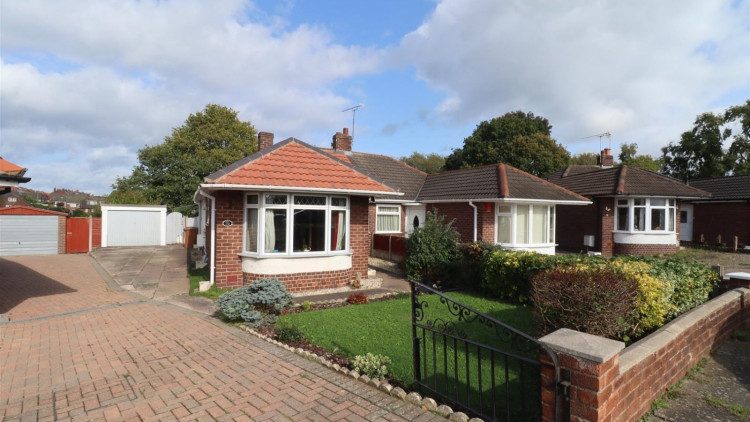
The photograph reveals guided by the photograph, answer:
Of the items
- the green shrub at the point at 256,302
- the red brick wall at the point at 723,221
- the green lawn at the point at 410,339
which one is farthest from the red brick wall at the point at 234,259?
the red brick wall at the point at 723,221

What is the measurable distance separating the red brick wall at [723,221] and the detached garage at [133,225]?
32.2 m

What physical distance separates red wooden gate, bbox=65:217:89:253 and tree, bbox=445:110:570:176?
3093cm

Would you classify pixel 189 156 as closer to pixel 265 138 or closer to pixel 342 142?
pixel 342 142

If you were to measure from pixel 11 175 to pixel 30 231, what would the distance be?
16872 mm

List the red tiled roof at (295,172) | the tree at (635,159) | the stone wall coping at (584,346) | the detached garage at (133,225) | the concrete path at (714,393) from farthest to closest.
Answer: the tree at (635,159) → the detached garage at (133,225) → the red tiled roof at (295,172) → the concrete path at (714,393) → the stone wall coping at (584,346)

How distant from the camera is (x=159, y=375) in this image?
480cm

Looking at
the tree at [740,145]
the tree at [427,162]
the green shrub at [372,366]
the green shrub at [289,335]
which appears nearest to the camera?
the green shrub at [372,366]

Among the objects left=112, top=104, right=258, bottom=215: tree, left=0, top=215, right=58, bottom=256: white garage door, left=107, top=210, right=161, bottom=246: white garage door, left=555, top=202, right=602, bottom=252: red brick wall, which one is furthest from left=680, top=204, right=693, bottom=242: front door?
left=0, top=215, right=58, bottom=256: white garage door

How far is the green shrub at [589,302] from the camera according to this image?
476cm

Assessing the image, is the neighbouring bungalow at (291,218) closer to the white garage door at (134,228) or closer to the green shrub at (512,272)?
the green shrub at (512,272)

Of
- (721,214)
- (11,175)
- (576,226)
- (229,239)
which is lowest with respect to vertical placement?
(229,239)

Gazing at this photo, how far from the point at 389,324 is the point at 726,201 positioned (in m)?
24.4

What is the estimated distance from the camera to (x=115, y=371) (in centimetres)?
494

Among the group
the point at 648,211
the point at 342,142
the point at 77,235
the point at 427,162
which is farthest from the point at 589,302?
the point at 427,162
